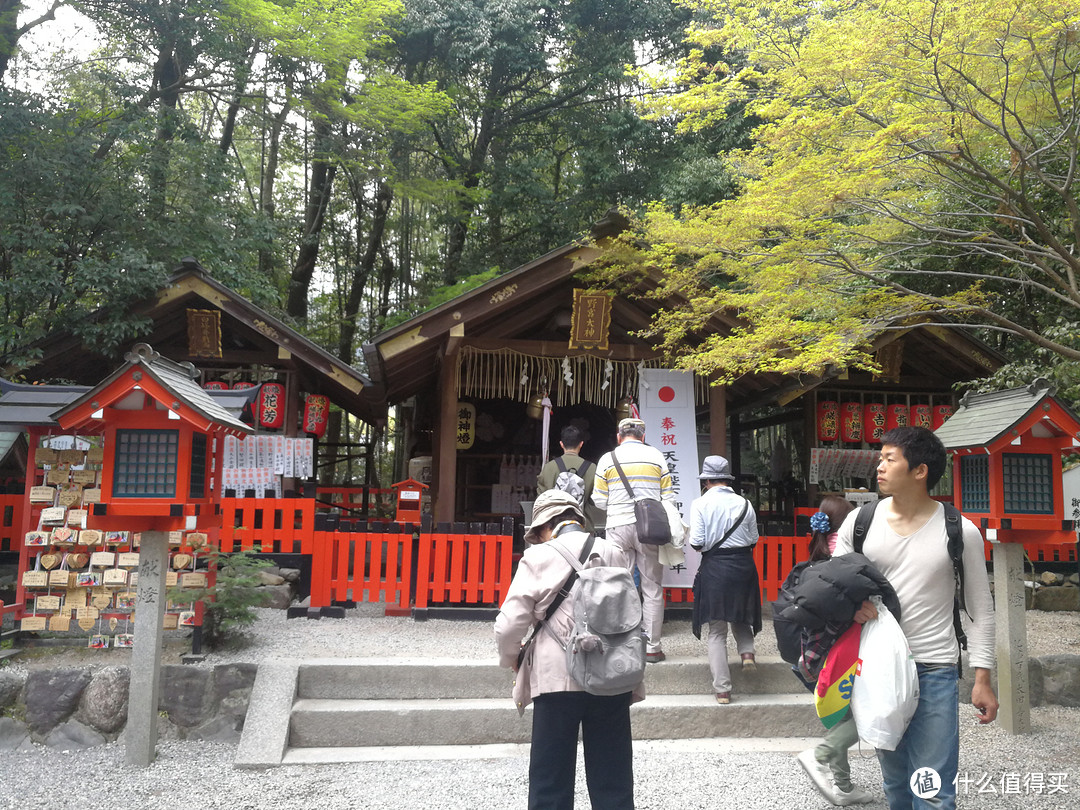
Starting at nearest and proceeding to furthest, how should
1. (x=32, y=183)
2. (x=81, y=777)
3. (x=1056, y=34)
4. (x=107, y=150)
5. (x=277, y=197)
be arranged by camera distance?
1. (x=81, y=777)
2. (x=1056, y=34)
3. (x=32, y=183)
4. (x=107, y=150)
5. (x=277, y=197)

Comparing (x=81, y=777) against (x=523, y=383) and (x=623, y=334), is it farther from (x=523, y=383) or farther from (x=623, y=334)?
(x=623, y=334)

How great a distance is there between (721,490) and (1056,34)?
175 inches

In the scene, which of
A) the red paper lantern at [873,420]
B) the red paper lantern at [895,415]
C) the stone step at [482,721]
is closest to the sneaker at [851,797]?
the stone step at [482,721]

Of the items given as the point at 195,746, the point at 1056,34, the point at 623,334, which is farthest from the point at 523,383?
the point at 1056,34

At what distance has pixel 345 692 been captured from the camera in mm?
5957

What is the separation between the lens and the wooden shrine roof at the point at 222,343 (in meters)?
10.6

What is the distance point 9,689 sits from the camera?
18.4 feet

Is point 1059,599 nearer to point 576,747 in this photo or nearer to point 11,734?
point 576,747

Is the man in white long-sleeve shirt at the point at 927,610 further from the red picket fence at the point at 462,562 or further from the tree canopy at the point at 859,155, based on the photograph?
the red picket fence at the point at 462,562

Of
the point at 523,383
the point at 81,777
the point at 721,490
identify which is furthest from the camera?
the point at 523,383

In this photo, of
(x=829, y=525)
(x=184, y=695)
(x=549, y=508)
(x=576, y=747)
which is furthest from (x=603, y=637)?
(x=184, y=695)

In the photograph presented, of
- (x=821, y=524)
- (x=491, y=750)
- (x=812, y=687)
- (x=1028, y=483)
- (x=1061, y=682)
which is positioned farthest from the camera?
(x=1061, y=682)

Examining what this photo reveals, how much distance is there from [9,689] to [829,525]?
243 inches

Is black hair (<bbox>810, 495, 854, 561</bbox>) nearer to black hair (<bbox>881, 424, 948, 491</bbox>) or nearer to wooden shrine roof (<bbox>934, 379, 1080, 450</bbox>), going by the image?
wooden shrine roof (<bbox>934, 379, 1080, 450</bbox>)
